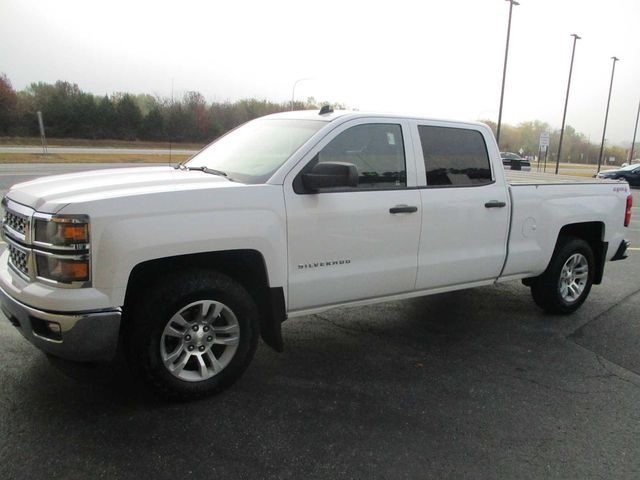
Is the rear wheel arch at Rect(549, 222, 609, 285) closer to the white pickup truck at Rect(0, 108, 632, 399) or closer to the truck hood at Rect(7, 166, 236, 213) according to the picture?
the white pickup truck at Rect(0, 108, 632, 399)

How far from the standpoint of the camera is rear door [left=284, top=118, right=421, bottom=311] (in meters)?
3.56

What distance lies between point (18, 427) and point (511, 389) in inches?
125

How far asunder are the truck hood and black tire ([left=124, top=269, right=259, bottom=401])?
1.87 feet

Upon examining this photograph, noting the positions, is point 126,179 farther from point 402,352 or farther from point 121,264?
point 402,352

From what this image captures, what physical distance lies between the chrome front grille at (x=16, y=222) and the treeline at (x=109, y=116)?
49365 mm

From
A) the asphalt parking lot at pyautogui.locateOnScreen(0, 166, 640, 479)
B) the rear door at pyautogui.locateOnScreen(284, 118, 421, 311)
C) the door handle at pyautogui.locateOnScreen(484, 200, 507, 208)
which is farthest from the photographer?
the door handle at pyautogui.locateOnScreen(484, 200, 507, 208)

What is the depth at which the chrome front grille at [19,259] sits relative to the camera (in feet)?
10.0

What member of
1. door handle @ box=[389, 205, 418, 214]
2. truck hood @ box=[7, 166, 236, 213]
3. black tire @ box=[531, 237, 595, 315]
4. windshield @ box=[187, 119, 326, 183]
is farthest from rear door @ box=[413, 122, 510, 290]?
truck hood @ box=[7, 166, 236, 213]

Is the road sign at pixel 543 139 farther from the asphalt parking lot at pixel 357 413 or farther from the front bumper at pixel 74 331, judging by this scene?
the front bumper at pixel 74 331

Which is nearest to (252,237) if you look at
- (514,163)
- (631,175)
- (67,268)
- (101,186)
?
(101,186)

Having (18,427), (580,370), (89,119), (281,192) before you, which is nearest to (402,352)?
(580,370)

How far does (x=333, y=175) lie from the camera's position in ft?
11.1

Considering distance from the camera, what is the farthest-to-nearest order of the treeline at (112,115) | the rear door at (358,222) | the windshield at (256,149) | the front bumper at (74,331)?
the treeline at (112,115)
the windshield at (256,149)
the rear door at (358,222)
the front bumper at (74,331)

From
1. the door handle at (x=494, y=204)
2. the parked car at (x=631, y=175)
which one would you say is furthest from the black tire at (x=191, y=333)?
the parked car at (x=631, y=175)
